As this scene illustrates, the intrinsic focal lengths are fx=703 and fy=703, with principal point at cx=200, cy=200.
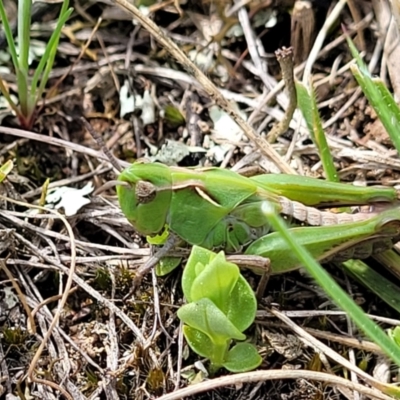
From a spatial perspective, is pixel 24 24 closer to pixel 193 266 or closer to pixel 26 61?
pixel 26 61

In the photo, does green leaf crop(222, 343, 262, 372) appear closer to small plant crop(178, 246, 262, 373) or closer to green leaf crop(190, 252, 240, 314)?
small plant crop(178, 246, 262, 373)

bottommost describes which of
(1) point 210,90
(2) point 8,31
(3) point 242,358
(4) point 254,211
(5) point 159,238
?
(3) point 242,358

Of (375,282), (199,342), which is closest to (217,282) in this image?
(199,342)

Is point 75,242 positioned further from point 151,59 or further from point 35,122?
point 151,59

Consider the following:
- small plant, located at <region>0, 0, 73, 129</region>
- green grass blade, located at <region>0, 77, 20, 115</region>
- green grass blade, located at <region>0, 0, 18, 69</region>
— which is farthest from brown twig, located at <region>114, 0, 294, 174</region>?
green grass blade, located at <region>0, 77, 20, 115</region>

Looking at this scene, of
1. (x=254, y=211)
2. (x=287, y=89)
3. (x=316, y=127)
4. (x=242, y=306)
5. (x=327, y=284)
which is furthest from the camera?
(x=287, y=89)
